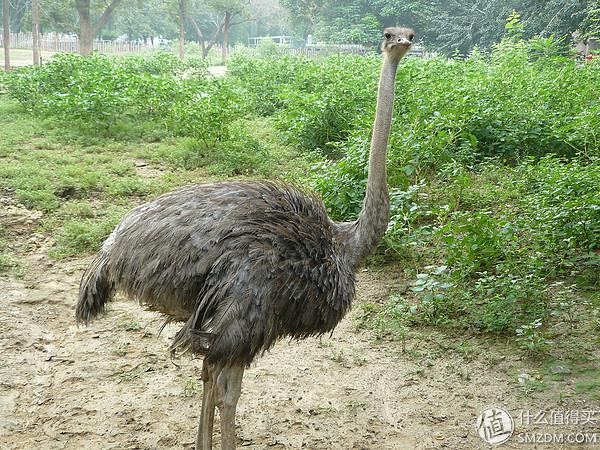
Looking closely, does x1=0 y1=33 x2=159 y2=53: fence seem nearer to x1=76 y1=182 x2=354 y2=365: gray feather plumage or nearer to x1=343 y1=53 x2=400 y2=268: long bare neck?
x1=343 y1=53 x2=400 y2=268: long bare neck

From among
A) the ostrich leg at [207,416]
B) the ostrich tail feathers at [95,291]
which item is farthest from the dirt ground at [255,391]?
the ostrich tail feathers at [95,291]

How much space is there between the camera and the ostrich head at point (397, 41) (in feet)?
10.2

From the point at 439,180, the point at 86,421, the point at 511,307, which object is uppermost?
the point at 439,180

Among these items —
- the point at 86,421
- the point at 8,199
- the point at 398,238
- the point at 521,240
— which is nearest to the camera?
the point at 86,421

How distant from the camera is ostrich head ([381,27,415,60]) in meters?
3.12

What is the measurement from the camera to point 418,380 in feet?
11.7

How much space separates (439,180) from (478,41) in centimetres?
1319

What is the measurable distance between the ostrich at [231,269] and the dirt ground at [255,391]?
0.46 m

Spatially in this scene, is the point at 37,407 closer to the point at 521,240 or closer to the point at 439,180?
the point at 521,240

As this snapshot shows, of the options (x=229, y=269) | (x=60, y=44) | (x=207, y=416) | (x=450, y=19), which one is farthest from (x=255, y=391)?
(x=60, y=44)

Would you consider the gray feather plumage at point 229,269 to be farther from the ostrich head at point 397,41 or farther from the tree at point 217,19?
the tree at point 217,19

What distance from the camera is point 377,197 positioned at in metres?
3.05

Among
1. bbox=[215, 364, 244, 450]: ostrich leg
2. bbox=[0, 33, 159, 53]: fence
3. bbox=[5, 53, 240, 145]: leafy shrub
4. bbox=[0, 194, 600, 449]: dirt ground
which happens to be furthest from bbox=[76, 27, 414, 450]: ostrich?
bbox=[0, 33, 159, 53]: fence

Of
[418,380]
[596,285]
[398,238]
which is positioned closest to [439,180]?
[398,238]
